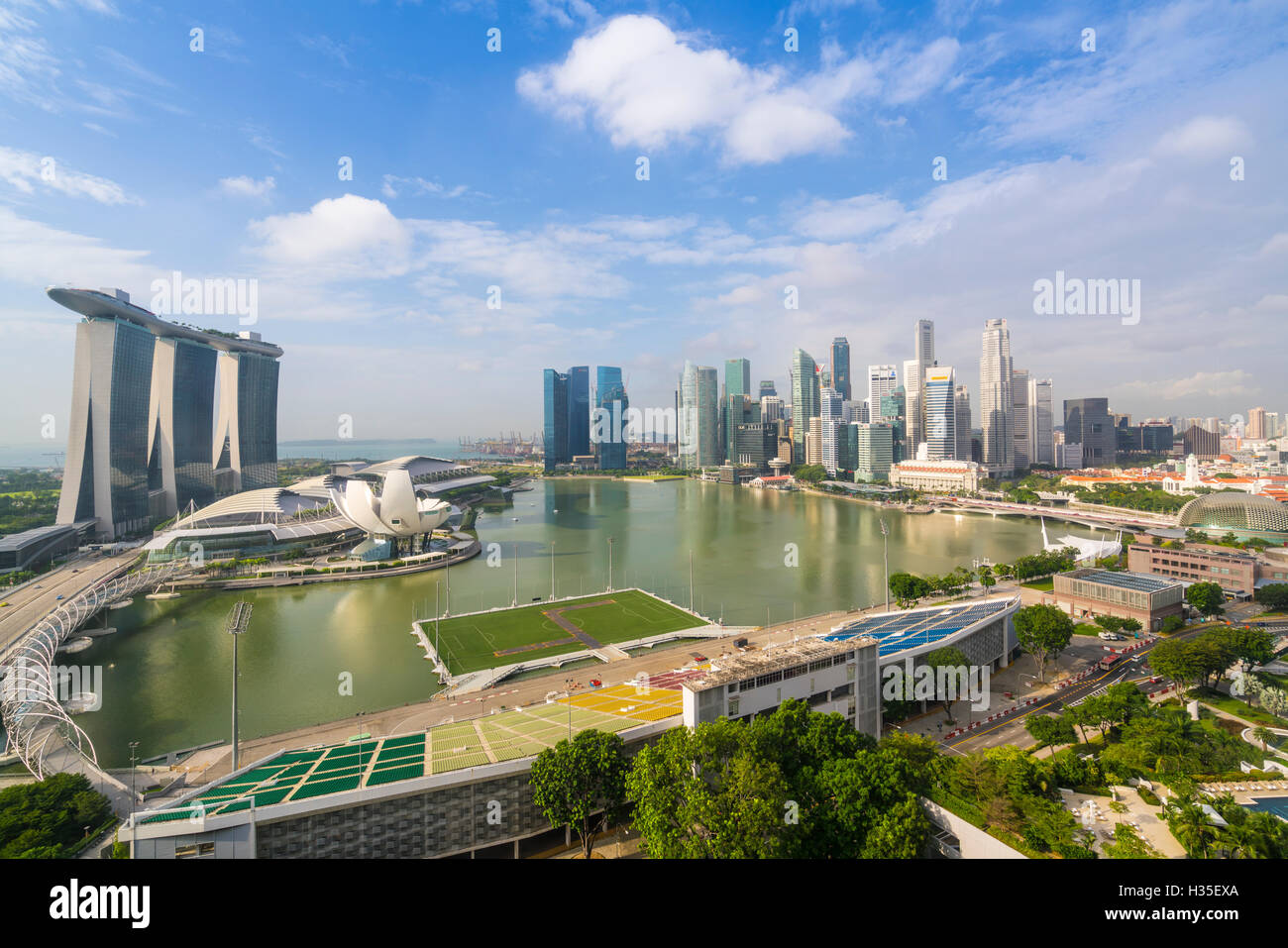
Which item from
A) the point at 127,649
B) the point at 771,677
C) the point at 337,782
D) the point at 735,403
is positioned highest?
the point at 735,403

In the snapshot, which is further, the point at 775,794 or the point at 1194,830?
the point at 1194,830

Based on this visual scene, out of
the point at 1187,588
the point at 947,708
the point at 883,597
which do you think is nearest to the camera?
the point at 947,708

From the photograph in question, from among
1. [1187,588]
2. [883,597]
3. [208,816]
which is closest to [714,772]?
[208,816]

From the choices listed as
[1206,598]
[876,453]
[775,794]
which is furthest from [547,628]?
[876,453]

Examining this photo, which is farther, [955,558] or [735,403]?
[735,403]

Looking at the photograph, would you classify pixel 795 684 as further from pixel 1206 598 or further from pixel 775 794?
pixel 1206 598

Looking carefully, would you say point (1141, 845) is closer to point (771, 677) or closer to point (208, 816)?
point (771, 677)

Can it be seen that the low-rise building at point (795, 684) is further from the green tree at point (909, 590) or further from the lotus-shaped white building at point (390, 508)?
the lotus-shaped white building at point (390, 508)
